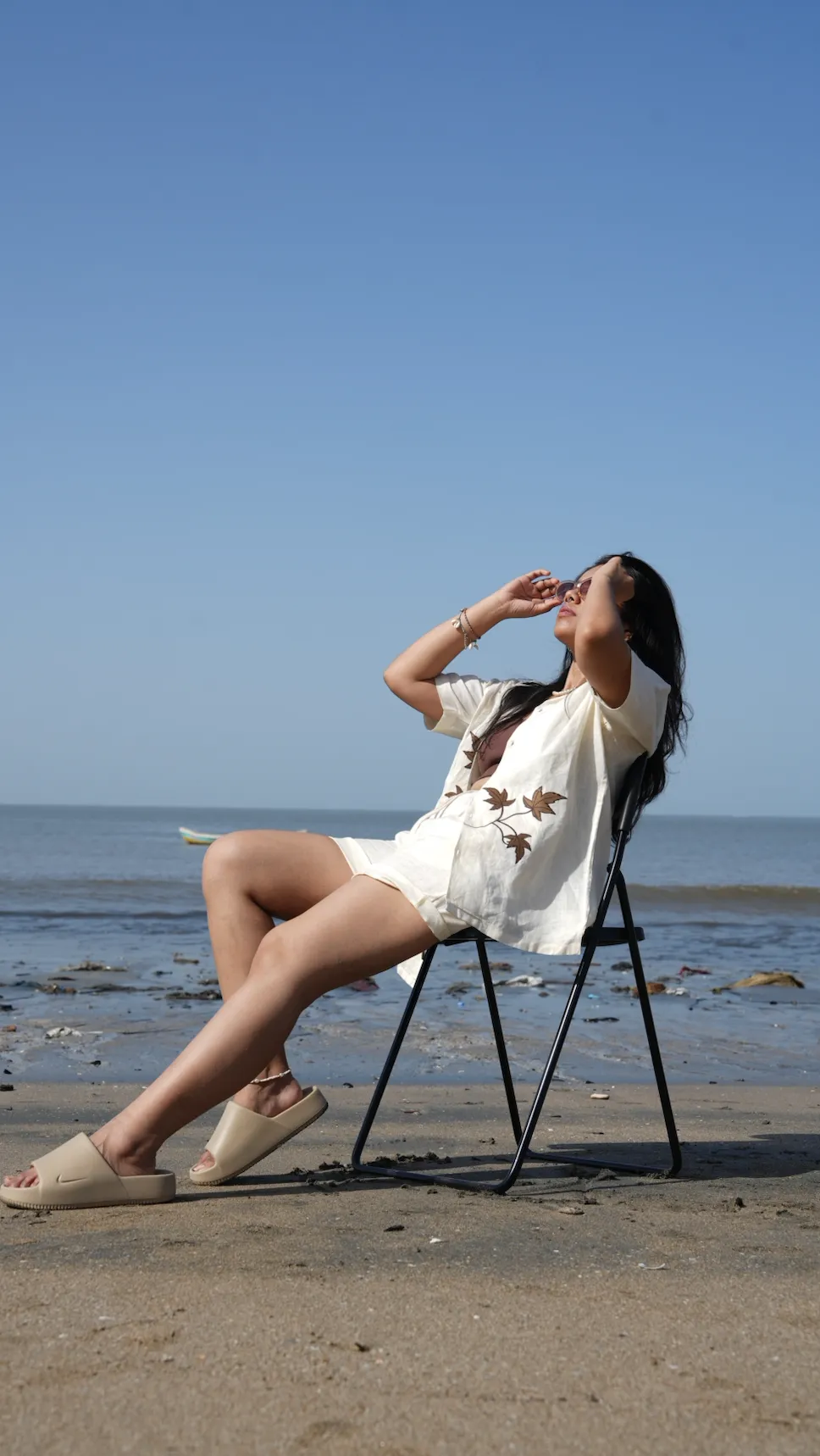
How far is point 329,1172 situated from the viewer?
11.1 ft

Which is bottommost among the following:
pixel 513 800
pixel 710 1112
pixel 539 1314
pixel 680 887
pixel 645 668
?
pixel 680 887

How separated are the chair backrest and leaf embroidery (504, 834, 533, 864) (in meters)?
0.31

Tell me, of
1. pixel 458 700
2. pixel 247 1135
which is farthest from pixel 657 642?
pixel 247 1135

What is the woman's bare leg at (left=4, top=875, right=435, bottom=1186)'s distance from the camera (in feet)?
9.16

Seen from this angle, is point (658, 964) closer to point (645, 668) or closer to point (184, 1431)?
point (645, 668)

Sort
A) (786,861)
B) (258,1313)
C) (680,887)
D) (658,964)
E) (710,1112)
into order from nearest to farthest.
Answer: (258,1313) < (710,1112) < (658,964) < (680,887) < (786,861)

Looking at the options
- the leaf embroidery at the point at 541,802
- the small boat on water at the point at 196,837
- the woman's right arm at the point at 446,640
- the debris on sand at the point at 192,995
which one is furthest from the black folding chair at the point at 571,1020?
the small boat on water at the point at 196,837

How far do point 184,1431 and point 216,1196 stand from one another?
4.40ft

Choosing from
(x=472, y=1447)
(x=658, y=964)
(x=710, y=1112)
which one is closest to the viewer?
(x=472, y=1447)

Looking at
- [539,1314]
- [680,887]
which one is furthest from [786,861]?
[539,1314]

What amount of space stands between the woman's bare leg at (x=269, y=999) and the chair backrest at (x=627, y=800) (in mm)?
576

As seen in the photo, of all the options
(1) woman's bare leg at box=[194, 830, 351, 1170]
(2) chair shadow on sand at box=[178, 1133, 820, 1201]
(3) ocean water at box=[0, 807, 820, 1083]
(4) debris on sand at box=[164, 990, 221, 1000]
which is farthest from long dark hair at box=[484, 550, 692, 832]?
(4) debris on sand at box=[164, 990, 221, 1000]

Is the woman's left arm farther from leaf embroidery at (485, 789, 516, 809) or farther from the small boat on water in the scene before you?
the small boat on water

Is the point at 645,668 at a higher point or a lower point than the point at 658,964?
higher
